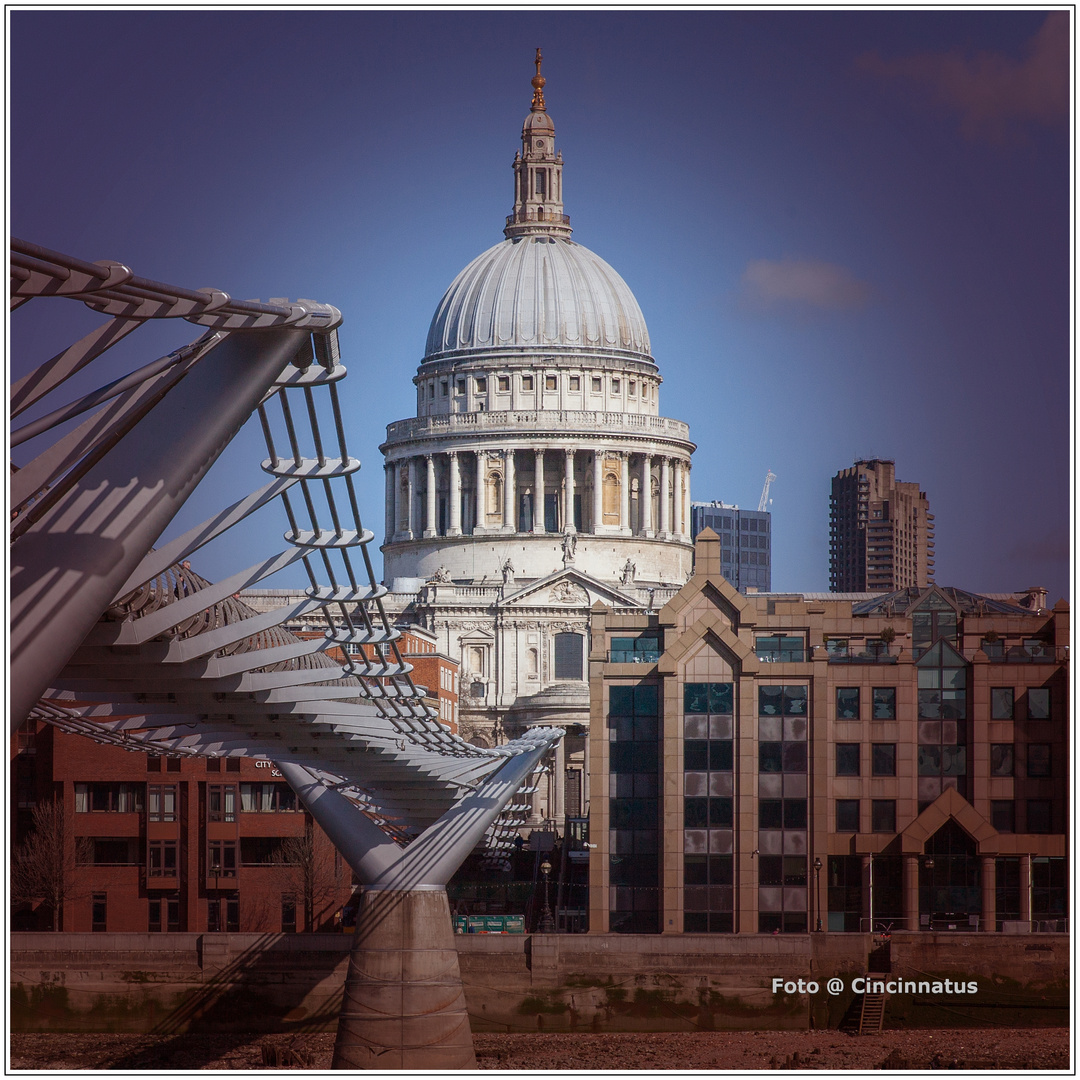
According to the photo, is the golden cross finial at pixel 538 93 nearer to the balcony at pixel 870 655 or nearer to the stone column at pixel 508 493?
the stone column at pixel 508 493

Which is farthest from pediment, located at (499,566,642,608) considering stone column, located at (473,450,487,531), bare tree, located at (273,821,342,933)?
bare tree, located at (273,821,342,933)

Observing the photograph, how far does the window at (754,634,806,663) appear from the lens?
2100 inches

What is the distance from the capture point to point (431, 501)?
13100cm

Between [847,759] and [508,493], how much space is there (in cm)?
7735

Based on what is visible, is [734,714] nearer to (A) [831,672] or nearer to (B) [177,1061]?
(A) [831,672]

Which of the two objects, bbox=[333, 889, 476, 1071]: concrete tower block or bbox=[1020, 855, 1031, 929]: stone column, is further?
bbox=[1020, 855, 1031, 929]: stone column


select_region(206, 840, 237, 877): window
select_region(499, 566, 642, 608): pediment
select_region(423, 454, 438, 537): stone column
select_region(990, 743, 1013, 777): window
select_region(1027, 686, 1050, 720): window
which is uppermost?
select_region(423, 454, 438, 537): stone column

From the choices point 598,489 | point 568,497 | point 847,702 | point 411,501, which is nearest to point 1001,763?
point 847,702

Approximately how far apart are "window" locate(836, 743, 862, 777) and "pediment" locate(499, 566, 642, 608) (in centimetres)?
6183

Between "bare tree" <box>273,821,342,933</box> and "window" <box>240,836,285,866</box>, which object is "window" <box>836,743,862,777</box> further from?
"window" <box>240,836,285,866</box>

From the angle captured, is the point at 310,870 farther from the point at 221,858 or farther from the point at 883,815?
the point at 883,815

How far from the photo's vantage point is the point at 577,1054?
149 ft

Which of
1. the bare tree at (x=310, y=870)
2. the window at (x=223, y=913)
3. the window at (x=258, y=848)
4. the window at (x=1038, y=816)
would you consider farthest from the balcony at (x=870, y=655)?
the window at (x=223, y=913)

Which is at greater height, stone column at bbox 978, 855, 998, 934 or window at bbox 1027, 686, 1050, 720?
window at bbox 1027, 686, 1050, 720
